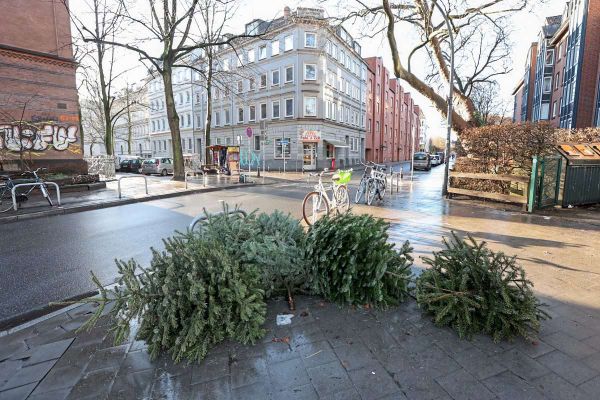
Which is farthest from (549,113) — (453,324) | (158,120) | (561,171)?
(158,120)

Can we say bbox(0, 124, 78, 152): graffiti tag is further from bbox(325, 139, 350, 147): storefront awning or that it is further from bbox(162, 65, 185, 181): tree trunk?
bbox(325, 139, 350, 147): storefront awning

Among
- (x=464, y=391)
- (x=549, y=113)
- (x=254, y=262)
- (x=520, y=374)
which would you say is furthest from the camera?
(x=549, y=113)

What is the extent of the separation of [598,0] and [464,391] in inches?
1448

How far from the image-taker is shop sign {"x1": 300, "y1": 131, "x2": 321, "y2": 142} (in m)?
33.4

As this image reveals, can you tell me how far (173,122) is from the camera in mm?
18891

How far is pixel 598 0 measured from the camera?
85.3ft

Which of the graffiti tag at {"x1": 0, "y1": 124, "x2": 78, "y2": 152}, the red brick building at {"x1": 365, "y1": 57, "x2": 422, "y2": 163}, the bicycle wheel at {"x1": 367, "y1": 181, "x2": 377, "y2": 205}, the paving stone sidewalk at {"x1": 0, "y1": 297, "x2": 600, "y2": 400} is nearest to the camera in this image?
the paving stone sidewalk at {"x1": 0, "y1": 297, "x2": 600, "y2": 400}

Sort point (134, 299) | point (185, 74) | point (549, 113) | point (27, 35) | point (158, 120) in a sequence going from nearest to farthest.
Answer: point (134, 299) < point (27, 35) < point (549, 113) < point (185, 74) < point (158, 120)

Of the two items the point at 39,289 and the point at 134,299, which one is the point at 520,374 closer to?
the point at 134,299

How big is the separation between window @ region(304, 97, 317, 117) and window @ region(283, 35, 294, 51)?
18.0 feet

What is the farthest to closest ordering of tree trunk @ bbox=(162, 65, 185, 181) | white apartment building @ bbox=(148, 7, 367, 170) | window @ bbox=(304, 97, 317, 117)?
window @ bbox=(304, 97, 317, 117)
white apartment building @ bbox=(148, 7, 367, 170)
tree trunk @ bbox=(162, 65, 185, 181)

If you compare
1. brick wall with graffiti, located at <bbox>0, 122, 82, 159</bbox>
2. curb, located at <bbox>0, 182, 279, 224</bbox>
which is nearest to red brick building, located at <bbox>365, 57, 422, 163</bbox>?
curb, located at <bbox>0, 182, 279, 224</bbox>

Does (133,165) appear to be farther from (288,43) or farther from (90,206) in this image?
(90,206)

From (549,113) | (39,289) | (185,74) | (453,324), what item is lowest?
(39,289)
